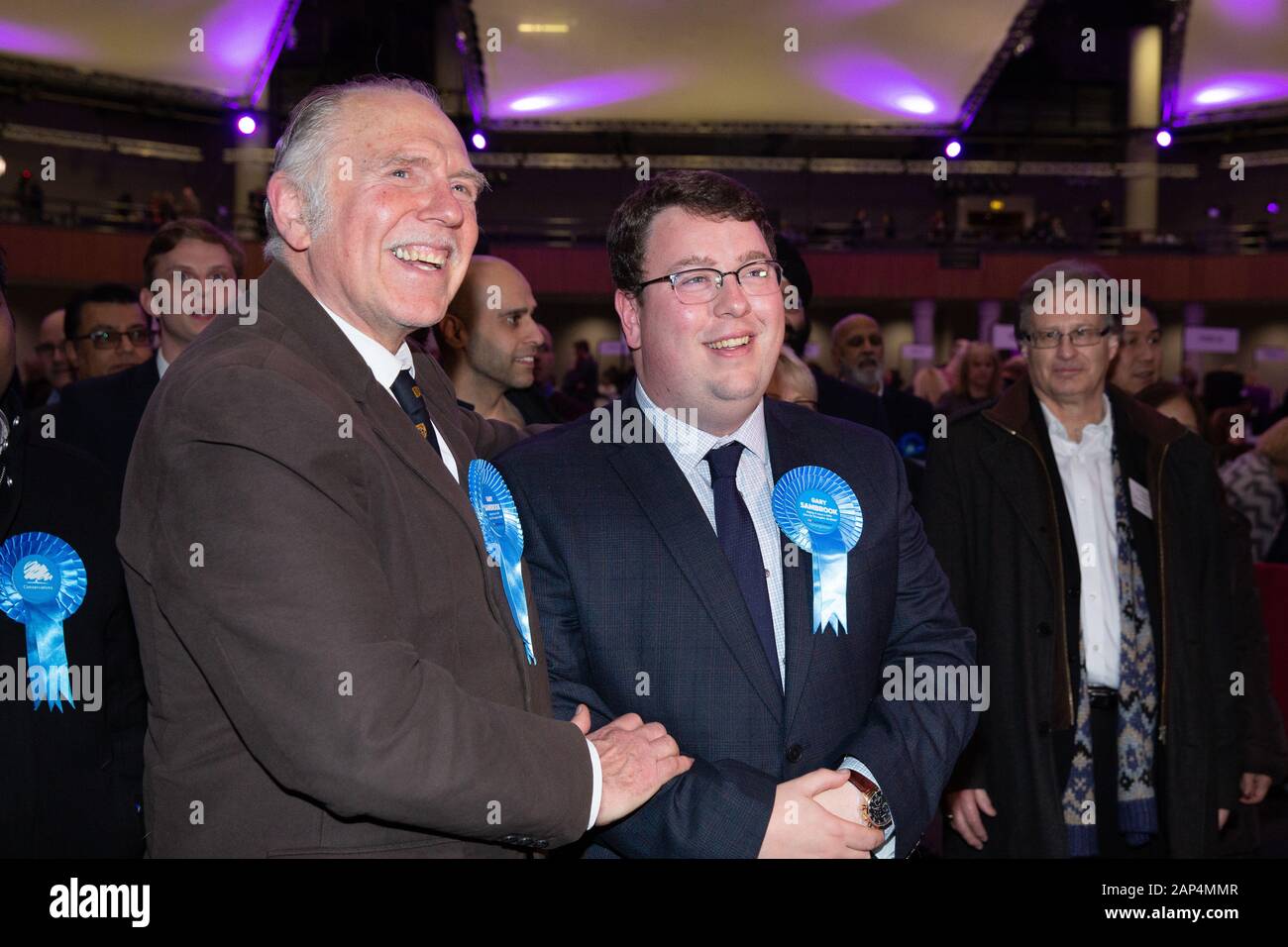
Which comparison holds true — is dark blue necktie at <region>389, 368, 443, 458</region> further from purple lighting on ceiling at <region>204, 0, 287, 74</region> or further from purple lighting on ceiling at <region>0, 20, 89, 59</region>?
purple lighting on ceiling at <region>0, 20, 89, 59</region>

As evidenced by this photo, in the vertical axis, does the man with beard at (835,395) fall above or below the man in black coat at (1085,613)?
above

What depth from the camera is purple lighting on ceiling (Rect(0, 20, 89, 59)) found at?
17562 millimetres

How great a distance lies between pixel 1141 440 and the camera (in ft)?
10.3

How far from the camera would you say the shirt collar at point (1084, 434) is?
10.2 feet

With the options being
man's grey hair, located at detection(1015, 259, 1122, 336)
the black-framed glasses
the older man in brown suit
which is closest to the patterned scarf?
man's grey hair, located at detection(1015, 259, 1122, 336)

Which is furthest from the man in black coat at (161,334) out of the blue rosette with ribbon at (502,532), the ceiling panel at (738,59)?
the ceiling panel at (738,59)

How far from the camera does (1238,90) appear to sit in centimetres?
2033

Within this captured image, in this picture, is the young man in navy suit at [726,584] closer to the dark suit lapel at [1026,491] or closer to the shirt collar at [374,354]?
the shirt collar at [374,354]

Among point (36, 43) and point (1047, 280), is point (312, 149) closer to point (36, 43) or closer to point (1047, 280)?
point (1047, 280)

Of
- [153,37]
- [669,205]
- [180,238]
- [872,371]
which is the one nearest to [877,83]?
[153,37]

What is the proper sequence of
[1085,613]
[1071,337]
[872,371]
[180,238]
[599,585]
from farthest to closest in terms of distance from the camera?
1. [872,371]
2. [180,238]
3. [1071,337]
4. [1085,613]
5. [599,585]

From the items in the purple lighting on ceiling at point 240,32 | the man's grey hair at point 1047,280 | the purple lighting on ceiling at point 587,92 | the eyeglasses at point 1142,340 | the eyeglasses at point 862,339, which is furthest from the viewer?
the purple lighting on ceiling at point 587,92

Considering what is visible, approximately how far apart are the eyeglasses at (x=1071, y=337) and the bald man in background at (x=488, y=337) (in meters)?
1.40

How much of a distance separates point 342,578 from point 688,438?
0.84 metres
